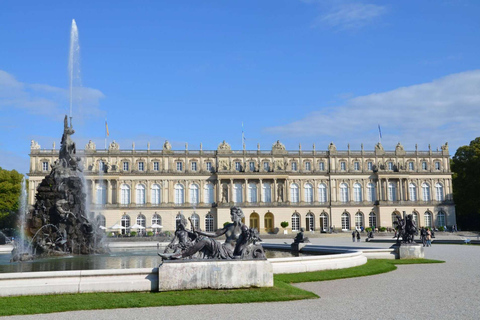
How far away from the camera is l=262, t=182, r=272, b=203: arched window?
227 ft

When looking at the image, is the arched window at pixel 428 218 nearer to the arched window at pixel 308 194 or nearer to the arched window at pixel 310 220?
the arched window at pixel 310 220

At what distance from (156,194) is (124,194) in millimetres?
4475

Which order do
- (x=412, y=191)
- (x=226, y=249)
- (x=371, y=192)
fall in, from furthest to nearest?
(x=412, y=191), (x=371, y=192), (x=226, y=249)

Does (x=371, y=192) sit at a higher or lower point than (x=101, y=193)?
lower

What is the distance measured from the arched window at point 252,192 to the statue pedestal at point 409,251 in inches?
1925

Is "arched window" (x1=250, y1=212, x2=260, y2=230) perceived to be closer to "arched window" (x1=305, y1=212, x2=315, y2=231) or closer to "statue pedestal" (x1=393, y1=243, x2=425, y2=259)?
"arched window" (x1=305, y1=212, x2=315, y2=231)

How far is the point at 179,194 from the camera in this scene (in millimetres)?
68000

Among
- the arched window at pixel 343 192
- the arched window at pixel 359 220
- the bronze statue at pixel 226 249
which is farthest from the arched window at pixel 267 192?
the bronze statue at pixel 226 249

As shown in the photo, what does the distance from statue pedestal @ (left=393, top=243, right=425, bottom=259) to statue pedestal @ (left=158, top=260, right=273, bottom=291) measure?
438 inches

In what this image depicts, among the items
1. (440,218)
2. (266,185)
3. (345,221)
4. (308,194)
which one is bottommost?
(345,221)

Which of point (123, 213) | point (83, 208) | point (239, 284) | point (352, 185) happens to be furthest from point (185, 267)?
point (352, 185)

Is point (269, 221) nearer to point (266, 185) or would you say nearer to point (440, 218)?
point (266, 185)

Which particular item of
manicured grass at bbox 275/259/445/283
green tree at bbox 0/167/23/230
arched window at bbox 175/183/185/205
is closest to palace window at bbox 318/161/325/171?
arched window at bbox 175/183/185/205

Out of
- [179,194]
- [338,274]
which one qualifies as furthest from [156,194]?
[338,274]
